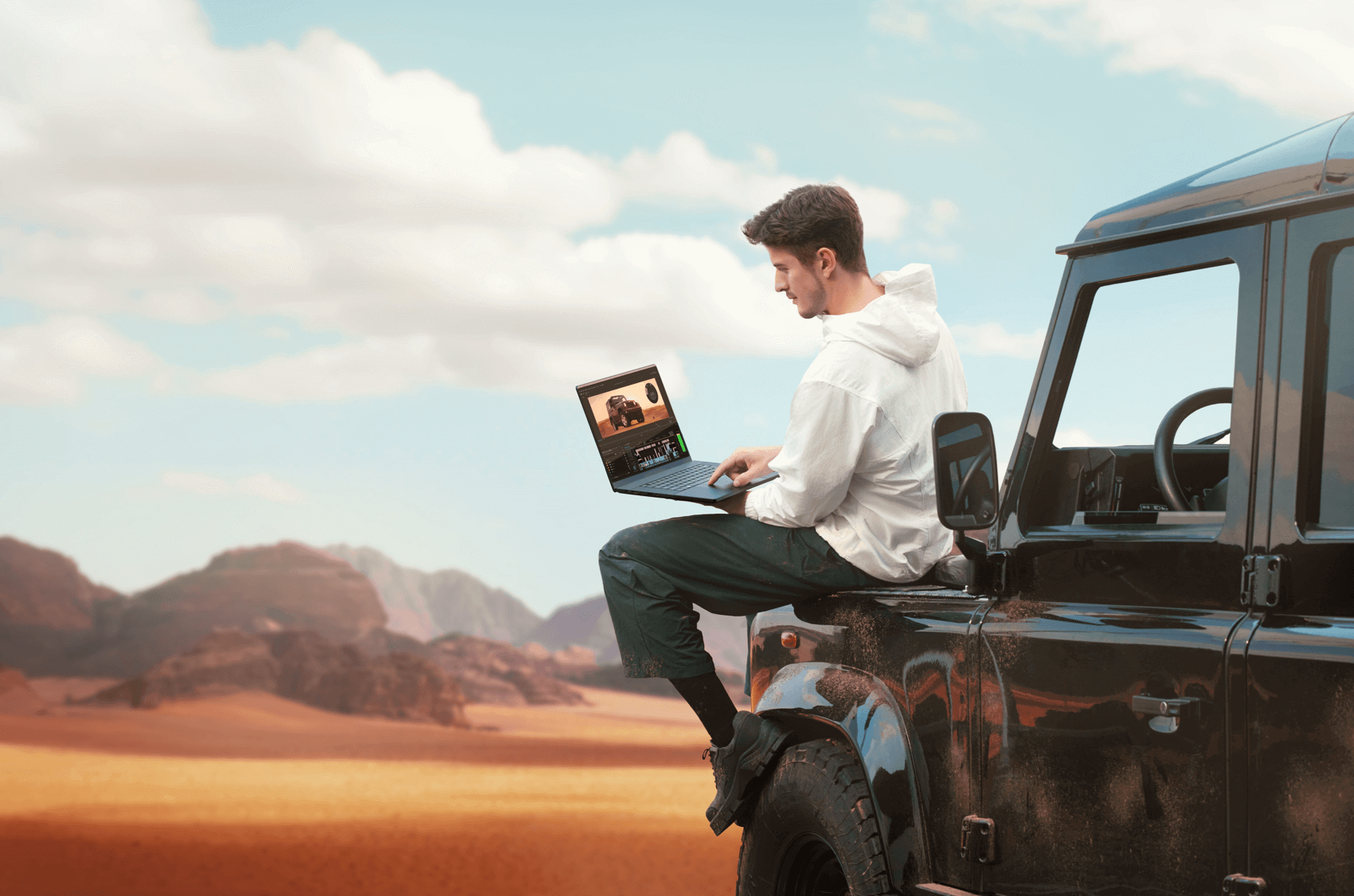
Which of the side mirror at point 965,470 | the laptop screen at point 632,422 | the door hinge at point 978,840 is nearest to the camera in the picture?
the side mirror at point 965,470

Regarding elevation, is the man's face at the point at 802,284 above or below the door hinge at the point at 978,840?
above

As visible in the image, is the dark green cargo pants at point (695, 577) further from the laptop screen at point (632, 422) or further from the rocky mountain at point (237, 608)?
the rocky mountain at point (237, 608)

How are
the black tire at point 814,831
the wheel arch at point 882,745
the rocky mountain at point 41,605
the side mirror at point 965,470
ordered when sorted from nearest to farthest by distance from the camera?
1. the side mirror at point 965,470
2. the wheel arch at point 882,745
3. the black tire at point 814,831
4. the rocky mountain at point 41,605

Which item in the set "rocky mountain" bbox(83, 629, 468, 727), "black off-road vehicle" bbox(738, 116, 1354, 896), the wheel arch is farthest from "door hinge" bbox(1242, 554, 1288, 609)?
"rocky mountain" bbox(83, 629, 468, 727)

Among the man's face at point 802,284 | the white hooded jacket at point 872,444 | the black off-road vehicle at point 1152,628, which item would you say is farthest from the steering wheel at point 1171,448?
the man's face at point 802,284

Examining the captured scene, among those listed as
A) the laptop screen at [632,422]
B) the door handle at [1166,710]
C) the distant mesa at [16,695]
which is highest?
the laptop screen at [632,422]

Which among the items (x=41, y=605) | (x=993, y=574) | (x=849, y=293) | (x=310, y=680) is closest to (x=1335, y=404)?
(x=993, y=574)

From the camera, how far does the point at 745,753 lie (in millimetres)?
4320

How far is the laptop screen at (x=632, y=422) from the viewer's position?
13.9ft

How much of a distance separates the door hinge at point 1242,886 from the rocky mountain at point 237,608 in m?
35.8

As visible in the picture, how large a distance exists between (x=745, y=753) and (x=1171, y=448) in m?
1.78

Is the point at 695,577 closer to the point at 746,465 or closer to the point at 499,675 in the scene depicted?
the point at 746,465

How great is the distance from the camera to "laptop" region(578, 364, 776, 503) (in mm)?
4148

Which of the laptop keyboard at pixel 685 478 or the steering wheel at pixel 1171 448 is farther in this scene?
the laptop keyboard at pixel 685 478
